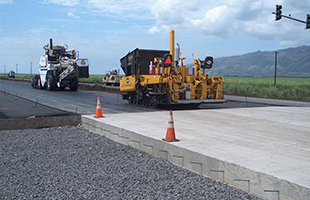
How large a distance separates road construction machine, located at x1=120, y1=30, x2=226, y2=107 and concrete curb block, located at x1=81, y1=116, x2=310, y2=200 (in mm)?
5736

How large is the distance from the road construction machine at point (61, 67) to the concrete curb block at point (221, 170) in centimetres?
2029

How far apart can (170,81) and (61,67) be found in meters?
17.1

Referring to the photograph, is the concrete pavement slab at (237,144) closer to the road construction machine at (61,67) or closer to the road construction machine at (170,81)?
the road construction machine at (170,81)

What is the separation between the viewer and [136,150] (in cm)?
798

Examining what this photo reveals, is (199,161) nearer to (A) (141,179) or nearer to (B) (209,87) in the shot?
(A) (141,179)

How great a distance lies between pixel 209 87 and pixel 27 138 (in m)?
7.81

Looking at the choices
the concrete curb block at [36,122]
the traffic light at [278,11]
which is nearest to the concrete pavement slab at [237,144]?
the concrete curb block at [36,122]

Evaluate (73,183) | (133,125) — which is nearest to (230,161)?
(73,183)

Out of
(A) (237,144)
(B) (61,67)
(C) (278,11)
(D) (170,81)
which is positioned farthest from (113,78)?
(A) (237,144)

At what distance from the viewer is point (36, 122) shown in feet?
36.7

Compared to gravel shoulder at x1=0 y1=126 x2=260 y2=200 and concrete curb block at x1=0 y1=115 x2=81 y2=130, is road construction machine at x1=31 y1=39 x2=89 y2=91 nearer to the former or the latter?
concrete curb block at x1=0 y1=115 x2=81 y2=130

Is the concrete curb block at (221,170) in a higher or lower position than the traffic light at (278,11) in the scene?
lower

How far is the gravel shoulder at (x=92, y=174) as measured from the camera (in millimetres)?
5332

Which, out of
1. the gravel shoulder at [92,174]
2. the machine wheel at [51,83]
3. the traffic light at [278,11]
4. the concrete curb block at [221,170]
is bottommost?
the gravel shoulder at [92,174]
